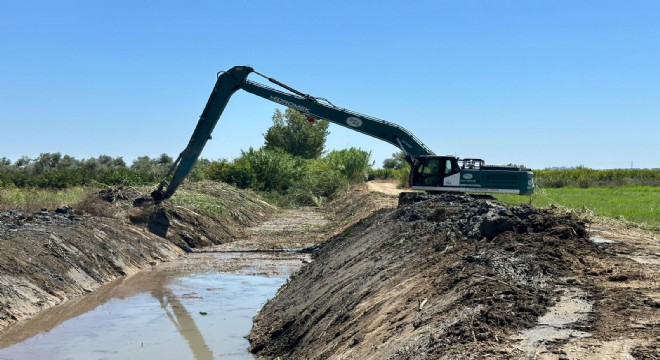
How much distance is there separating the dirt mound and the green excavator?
7.85 m

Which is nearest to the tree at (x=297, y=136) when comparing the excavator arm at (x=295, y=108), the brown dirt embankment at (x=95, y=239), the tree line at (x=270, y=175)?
the tree line at (x=270, y=175)

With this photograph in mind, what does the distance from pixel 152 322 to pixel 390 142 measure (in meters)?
13.0

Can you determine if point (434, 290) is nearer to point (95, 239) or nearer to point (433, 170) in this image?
point (95, 239)

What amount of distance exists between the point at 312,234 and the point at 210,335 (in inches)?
602

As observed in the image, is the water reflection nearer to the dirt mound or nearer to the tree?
the dirt mound

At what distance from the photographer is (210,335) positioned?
13438 millimetres

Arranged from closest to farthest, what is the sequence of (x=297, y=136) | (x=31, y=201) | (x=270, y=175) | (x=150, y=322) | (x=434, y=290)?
1. (x=434, y=290)
2. (x=150, y=322)
3. (x=31, y=201)
4. (x=270, y=175)
5. (x=297, y=136)

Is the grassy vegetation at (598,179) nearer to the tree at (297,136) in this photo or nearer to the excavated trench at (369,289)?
the tree at (297,136)

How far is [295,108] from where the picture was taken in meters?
25.3

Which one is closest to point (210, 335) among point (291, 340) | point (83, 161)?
point (291, 340)

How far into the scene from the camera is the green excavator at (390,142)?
950 inches

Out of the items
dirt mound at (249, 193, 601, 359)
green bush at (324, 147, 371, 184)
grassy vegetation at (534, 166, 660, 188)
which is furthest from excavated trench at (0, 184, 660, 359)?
grassy vegetation at (534, 166, 660, 188)

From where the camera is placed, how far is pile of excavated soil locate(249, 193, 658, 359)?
684cm

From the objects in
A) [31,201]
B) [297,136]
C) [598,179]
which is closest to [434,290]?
[31,201]
